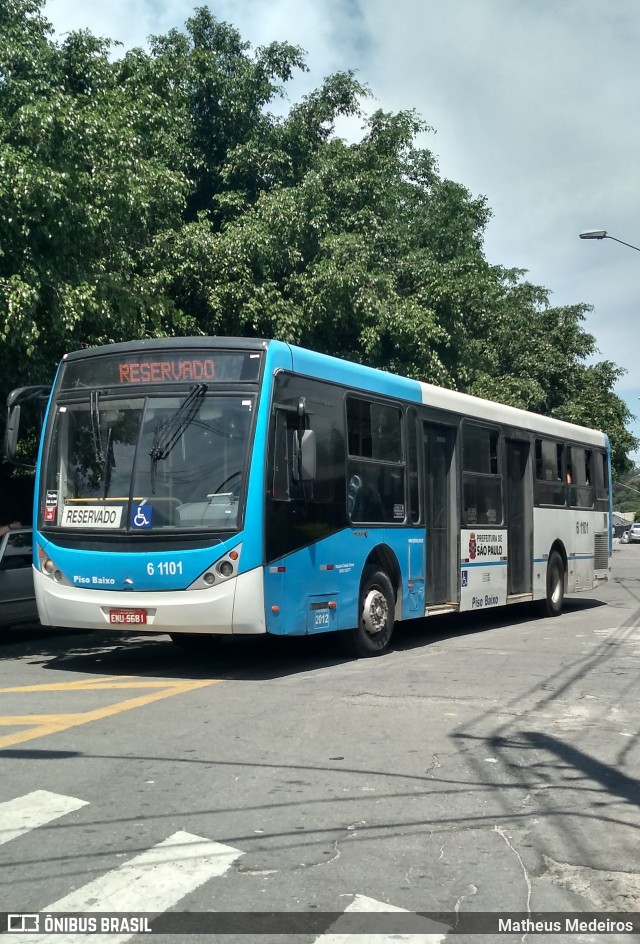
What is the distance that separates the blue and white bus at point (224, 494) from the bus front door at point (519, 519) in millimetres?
3313

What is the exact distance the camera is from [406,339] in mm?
20906

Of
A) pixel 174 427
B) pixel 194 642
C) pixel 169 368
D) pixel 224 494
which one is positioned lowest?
pixel 194 642

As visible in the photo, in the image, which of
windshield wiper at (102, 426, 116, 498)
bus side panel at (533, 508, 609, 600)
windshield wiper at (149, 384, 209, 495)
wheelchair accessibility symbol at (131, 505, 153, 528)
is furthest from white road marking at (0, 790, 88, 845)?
bus side panel at (533, 508, 609, 600)

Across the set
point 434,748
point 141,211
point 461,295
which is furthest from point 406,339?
point 434,748

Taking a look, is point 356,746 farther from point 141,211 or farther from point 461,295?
point 461,295

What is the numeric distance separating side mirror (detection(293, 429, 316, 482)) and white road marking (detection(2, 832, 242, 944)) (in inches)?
204

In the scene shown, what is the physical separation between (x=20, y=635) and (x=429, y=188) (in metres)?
24.3

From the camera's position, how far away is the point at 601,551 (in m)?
19.6

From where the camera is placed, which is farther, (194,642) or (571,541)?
(571,541)

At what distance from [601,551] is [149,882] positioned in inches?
648

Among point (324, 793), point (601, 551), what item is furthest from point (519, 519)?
point (324, 793)

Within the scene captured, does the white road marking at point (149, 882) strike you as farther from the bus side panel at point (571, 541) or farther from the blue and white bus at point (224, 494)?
the bus side panel at point (571, 541)

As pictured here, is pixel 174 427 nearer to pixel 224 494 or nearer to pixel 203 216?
pixel 224 494

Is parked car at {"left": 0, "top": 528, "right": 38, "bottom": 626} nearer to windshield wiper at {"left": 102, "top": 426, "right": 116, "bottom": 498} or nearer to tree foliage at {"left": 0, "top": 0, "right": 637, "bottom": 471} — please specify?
tree foliage at {"left": 0, "top": 0, "right": 637, "bottom": 471}
